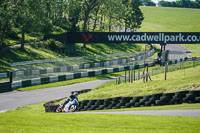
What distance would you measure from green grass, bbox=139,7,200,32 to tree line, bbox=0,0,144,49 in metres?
21.2

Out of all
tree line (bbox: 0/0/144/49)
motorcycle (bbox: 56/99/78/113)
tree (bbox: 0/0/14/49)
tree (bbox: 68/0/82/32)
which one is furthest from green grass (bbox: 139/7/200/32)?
motorcycle (bbox: 56/99/78/113)

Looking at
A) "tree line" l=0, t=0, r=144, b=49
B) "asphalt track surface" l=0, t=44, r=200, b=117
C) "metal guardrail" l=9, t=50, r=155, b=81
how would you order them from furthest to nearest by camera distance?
"tree line" l=0, t=0, r=144, b=49 → "metal guardrail" l=9, t=50, r=155, b=81 → "asphalt track surface" l=0, t=44, r=200, b=117

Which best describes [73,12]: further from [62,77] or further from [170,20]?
[170,20]

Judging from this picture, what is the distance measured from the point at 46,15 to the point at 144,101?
172ft

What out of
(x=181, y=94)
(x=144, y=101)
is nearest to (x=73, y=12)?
(x=144, y=101)

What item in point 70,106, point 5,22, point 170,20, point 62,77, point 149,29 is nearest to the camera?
point 70,106

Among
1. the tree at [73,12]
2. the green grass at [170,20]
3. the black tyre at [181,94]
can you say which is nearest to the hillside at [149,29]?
the green grass at [170,20]

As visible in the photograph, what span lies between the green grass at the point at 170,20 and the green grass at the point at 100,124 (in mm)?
96731

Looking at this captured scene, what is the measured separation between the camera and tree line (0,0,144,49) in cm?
4466

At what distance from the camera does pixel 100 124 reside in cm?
1117

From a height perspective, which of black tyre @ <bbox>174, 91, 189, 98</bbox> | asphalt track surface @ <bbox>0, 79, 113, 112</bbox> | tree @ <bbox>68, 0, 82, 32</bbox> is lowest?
asphalt track surface @ <bbox>0, 79, 113, 112</bbox>

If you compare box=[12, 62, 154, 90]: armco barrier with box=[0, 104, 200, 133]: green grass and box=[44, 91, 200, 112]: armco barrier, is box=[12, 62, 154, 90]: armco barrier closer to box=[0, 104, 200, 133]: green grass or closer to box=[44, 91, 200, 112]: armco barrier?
box=[44, 91, 200, 112]: armco barrier

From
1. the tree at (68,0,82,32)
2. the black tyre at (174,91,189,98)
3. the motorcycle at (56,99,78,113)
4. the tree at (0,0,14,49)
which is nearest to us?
the black tyre at (174,91,189,98)

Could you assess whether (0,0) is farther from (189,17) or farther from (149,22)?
(189,17)
